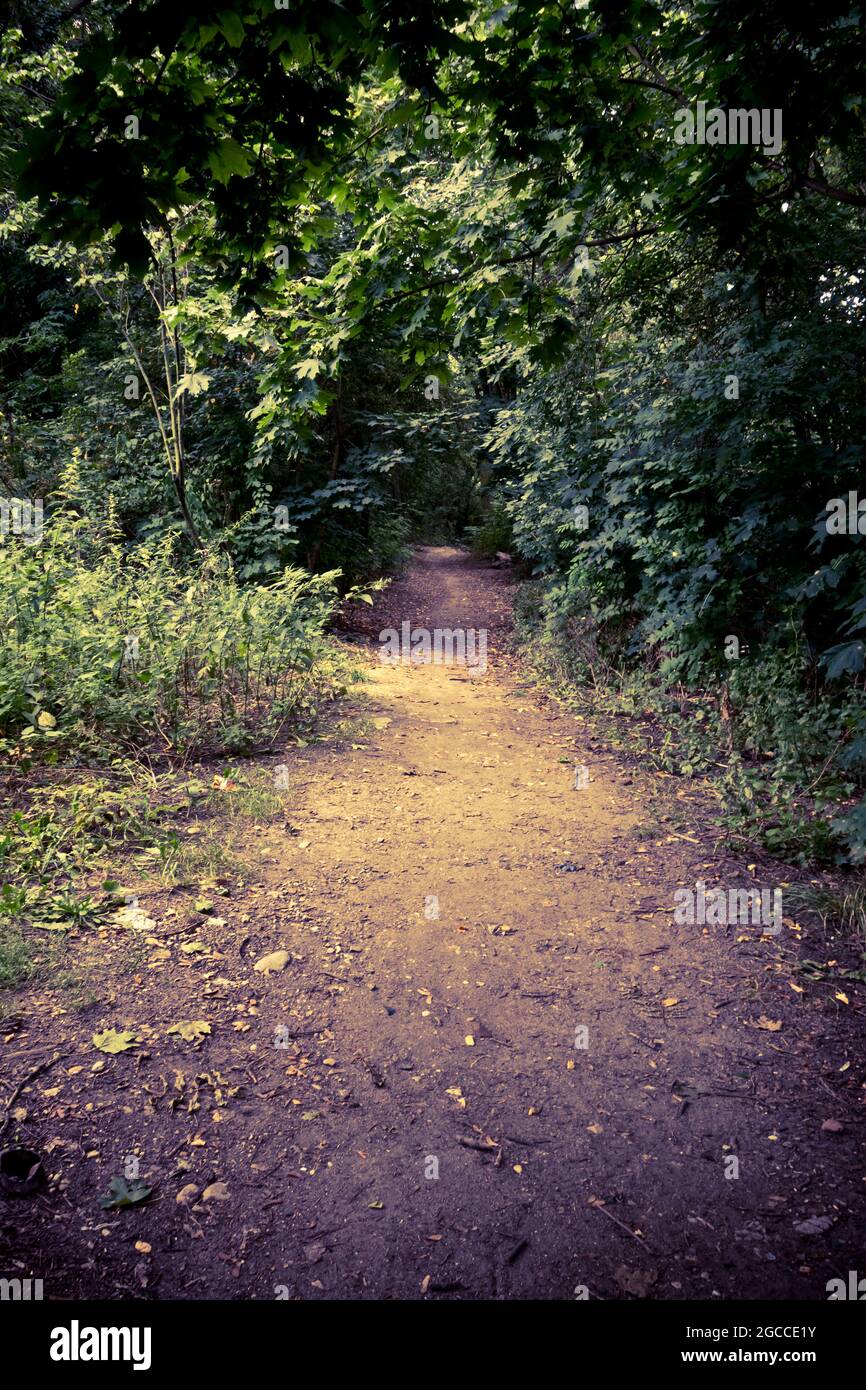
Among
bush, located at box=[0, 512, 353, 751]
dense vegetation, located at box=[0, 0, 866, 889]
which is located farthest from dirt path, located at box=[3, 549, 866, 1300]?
bush, located at box=[0, 512, 353, 751]

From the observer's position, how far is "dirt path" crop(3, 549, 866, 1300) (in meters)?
2.14

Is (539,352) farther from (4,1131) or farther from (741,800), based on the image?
(4,1131)

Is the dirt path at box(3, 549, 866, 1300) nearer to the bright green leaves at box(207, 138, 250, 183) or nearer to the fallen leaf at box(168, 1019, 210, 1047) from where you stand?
the fallen leaf at box(168, 1019, 210, 1047)

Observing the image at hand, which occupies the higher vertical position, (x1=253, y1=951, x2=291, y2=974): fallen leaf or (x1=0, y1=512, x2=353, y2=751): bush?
(x1=0, y1=512, x2=353, y2=751): bush

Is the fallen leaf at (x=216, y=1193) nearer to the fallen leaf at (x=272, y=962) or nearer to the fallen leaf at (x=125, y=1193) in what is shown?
the fallen leaf at (x=125, y=1193)

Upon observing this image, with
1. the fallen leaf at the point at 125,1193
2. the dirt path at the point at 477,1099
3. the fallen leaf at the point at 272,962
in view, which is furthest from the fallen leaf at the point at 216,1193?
the fallen leaf at the point at 272,962

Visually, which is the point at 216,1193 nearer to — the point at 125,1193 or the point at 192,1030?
the point at 125,1193

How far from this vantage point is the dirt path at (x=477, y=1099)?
84.4 inches

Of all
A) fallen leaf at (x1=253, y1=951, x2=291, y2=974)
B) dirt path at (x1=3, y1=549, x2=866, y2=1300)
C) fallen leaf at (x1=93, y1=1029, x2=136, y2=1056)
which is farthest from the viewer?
fallen leaf at (x1=253, y1=951, x2=291, y2=974)

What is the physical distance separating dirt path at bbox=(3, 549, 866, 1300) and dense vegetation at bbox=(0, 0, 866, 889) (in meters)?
1.20

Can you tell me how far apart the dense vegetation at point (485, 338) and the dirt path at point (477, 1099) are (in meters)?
1.20
